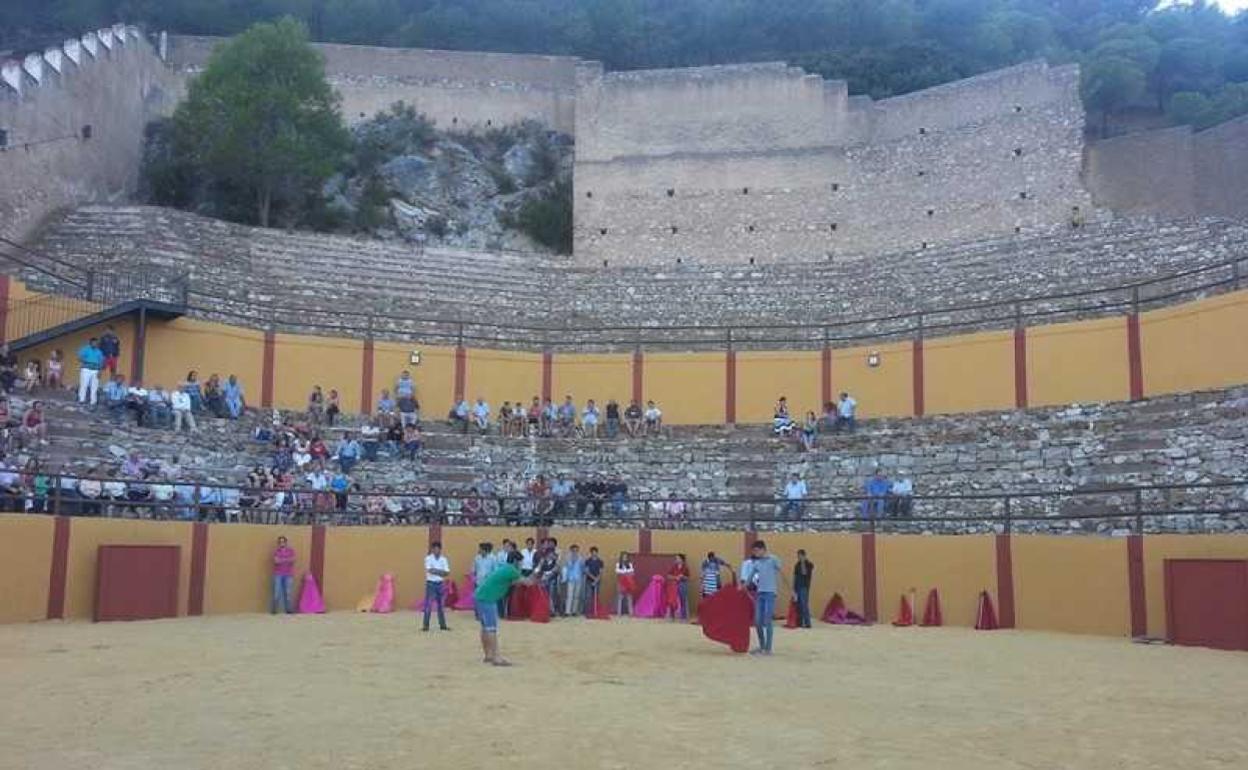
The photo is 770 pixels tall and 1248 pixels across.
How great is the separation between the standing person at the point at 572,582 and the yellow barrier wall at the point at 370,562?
109 inches

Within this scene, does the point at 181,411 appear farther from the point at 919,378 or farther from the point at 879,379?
the point at 919,378

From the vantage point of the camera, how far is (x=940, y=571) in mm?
19156

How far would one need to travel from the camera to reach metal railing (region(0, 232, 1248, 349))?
1083 inches

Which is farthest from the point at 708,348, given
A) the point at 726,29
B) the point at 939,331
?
the point at 726,29

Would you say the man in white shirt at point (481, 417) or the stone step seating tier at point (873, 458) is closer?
the stone step seating tier at point (873, 458)

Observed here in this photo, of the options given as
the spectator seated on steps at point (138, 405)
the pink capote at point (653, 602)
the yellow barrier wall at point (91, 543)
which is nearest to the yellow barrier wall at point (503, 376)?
the spectator seated on steps at point (138, 405)

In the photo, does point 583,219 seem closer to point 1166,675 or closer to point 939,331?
point 939,331

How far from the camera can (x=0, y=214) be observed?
101ft

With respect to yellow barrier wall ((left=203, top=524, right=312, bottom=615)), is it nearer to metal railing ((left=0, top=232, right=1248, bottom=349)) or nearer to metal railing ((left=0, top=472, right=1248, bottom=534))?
metal railing ((left=0, top=472, right=1248, bottom=534))

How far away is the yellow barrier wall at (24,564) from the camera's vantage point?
642 inches

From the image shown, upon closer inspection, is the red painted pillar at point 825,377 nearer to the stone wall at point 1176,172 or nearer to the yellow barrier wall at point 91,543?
the stone wall at point 1176,172

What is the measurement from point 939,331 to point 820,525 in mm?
9058

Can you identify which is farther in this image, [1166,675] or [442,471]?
[442,471]

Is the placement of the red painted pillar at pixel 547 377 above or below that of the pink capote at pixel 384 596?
above
